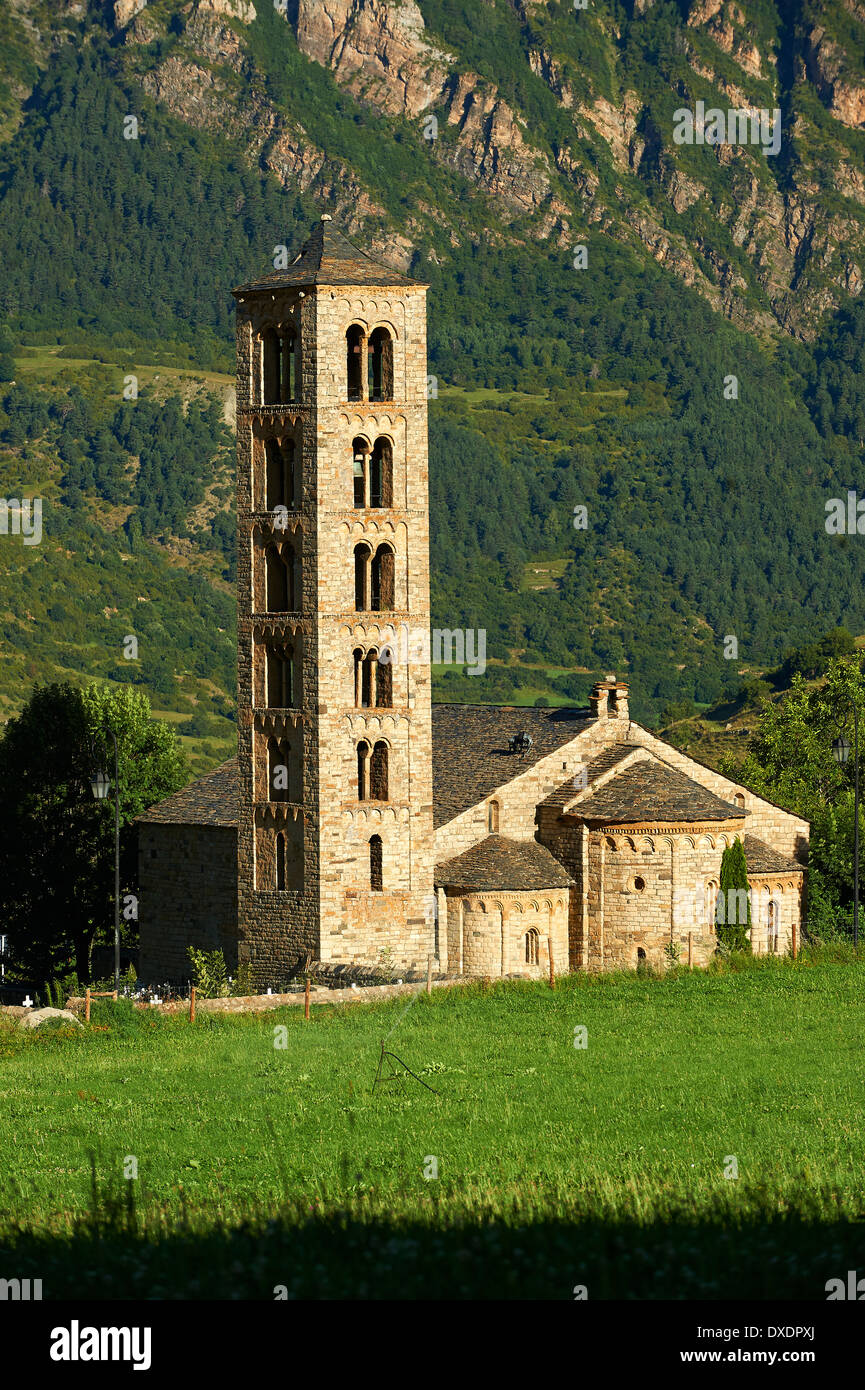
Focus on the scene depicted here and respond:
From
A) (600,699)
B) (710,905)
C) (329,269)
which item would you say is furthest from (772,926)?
(329,269)

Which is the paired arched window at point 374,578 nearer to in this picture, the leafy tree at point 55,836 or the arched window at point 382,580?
the arched window at point 382,580

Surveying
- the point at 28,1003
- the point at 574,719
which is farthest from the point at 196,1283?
the point at 574,719

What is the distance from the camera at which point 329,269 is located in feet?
185

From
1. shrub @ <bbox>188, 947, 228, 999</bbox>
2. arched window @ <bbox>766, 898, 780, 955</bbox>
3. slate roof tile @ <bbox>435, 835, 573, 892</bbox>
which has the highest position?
slate roof tile @ <bbox>435, 835, 573, 892</bbox>

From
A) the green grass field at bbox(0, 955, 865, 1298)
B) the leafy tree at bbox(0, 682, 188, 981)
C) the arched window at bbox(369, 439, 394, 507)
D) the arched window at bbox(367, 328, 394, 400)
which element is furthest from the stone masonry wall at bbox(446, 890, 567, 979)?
the leafy tree at bbox(0, 682, 188, 981)

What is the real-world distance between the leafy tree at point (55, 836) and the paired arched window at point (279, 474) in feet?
62.4

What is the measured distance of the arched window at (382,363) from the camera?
2237 inches

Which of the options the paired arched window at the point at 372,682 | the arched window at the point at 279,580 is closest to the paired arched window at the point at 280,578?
the arched window at the point at 279,580

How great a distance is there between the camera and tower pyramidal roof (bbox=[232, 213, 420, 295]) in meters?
56.1

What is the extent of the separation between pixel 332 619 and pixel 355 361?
6.79 metres

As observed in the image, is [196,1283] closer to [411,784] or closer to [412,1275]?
[412,1275]

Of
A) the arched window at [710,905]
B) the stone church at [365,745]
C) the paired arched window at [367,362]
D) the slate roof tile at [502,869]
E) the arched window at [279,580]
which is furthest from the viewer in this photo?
the arched window at [710,905]

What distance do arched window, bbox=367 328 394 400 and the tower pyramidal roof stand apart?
1.37 m

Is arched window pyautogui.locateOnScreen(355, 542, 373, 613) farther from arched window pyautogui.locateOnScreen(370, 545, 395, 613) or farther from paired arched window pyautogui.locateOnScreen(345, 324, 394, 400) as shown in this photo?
paired arched window pyautogui.locateOnScreen(345, 324, 394, 400)
